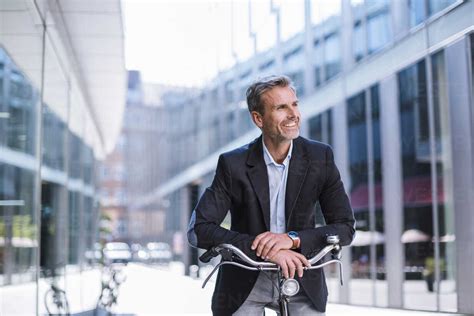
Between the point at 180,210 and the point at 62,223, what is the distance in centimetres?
114

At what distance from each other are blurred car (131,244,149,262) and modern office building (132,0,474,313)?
414mm

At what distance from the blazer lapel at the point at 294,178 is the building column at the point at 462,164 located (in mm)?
3541

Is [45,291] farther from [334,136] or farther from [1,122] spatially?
[334,136]

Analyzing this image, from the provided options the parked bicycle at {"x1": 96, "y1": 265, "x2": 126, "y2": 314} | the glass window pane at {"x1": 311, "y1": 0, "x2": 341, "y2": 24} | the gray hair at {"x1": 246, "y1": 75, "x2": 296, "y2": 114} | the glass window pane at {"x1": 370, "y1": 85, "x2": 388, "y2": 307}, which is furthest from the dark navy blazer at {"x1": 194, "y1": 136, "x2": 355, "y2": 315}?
the glass window pane at {"x1": 370, "y1": 85, "x2": 388, "y2": 307}

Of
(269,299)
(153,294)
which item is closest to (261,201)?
(269,299)

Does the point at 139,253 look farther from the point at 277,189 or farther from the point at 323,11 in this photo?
the point at 277,189

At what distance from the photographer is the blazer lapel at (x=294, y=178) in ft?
6.27

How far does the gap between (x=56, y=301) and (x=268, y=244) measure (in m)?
4.52

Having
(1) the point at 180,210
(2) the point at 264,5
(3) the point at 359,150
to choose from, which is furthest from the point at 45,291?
(3) the point at 359,150

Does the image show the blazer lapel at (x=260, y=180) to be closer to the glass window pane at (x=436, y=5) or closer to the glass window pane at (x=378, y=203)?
the glass window pane at (x=436, y=5)

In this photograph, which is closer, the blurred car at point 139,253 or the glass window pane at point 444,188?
the glass window pane at point 444,188

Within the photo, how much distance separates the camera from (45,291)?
18.1 feet

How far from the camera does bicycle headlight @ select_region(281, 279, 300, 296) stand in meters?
1.77

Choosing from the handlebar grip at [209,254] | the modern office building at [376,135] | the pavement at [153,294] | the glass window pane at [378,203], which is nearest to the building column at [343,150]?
the modern office building at [376,135]
